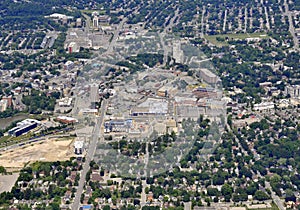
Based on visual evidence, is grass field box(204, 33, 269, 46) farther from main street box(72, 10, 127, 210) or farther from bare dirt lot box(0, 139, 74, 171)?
bare dirt lot box(0, 139, 74, 171)

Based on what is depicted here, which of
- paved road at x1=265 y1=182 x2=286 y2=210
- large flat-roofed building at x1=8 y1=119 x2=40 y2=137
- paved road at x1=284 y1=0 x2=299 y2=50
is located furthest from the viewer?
paved road at x1=284 y1=0 x2=299 y2=50

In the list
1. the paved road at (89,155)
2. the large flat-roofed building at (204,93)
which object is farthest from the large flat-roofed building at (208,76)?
the paved road at (89,155)

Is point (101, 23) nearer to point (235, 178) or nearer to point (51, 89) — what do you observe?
point (51, 89)

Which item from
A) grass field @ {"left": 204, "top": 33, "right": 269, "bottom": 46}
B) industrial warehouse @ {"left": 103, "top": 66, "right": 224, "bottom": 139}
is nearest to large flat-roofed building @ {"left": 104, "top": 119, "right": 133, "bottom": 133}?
industrial warehouse @ {"left": 103, "top": 66, "right": 224, "bottom": 139}

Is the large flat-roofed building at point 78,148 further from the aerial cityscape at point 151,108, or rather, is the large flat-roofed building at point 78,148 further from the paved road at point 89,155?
the paved road at point 89,155

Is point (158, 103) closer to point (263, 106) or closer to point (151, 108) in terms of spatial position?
point (151, 108)

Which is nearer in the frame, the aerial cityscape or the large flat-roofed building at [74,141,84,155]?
the aerial cityscape

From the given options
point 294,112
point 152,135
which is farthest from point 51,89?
point 294,112
